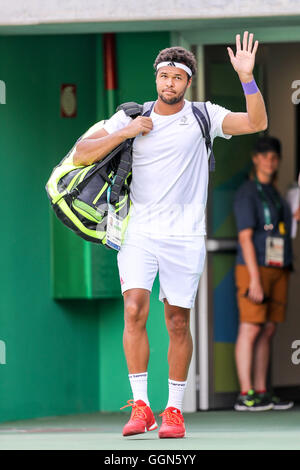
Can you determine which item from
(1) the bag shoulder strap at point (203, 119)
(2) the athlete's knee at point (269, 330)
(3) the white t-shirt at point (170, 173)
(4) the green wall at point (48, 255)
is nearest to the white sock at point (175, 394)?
(3) the white t-shirt at point (170, 173)

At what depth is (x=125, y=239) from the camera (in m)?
6.21

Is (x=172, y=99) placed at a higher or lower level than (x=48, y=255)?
higher

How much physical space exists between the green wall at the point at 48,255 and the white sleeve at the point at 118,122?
215 cm

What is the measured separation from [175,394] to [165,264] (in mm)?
703

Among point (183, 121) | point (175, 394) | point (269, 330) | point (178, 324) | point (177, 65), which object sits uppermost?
point (177, 65)

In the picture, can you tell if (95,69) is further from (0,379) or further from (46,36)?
(0,379)

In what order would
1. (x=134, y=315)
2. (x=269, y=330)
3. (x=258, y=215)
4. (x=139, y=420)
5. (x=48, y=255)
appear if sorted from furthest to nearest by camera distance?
(x=269, y=330)
(x=258, y=215)
(x=48, y=255)
(x=134, y=315)
(x=139, y=420)

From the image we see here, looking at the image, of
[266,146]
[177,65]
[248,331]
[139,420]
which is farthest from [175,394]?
[266,146]

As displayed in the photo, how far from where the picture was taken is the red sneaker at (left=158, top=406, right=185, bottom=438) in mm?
6117

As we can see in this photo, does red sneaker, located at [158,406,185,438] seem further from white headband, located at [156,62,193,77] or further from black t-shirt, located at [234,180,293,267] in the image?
black t-shirt, located at [234,180,293,267]

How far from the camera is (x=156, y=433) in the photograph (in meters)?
6.75

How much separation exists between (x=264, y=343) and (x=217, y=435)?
2645 mm

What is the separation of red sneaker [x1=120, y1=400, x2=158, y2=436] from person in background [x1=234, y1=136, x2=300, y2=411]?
9.51ft

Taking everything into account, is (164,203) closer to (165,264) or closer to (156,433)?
(165,264)
